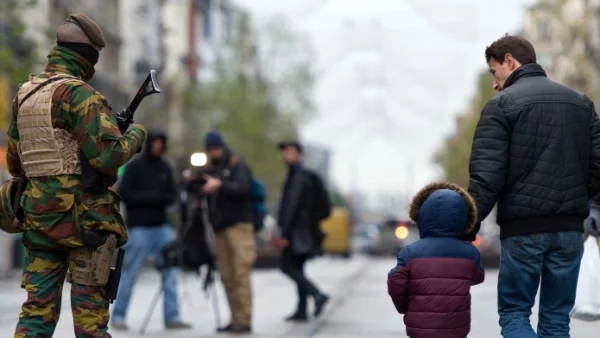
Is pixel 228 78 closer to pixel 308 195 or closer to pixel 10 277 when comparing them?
pixel 10 277

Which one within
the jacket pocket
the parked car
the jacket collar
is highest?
the jacket collar

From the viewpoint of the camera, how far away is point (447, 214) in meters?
7.04

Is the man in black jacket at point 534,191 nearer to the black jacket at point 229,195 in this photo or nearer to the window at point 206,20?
the black jacket at point 229,195

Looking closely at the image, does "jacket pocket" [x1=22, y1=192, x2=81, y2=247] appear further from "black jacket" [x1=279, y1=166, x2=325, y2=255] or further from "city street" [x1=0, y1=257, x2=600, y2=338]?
"black jacket" [x1=279, y1=166, x2=325, y2=255]

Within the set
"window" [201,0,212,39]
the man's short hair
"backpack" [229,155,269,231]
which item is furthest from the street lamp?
"window" [201,0,212,39]

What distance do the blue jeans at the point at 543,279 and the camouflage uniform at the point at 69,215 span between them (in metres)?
2.07

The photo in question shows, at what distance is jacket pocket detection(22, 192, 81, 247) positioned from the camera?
681 cm

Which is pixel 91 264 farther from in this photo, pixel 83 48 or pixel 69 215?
pixel 83 48

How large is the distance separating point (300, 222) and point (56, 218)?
7880 mm

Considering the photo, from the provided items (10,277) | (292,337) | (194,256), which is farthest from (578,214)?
(10,277)

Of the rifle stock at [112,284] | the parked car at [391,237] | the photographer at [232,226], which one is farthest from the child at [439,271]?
the parked car at [391,237]

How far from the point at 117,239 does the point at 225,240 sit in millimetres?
5693

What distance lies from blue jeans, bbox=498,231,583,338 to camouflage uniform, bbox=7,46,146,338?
207 cm

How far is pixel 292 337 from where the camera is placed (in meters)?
12.0
